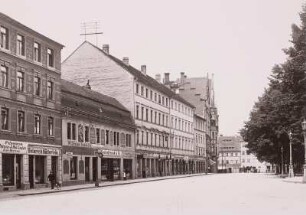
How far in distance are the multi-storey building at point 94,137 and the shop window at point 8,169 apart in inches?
306

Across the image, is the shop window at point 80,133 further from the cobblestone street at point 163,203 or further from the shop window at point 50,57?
the cobblestone street at point 163,203

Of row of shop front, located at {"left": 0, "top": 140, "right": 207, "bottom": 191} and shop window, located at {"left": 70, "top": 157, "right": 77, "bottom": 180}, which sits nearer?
row of shop front, located at {"left": 0, "top": 140, "right": 207, "bottom": 191}

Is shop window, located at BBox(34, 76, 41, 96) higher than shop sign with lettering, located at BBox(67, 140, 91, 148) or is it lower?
higher

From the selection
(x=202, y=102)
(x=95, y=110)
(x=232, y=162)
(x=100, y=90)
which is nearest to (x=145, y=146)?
(x=100, y=90)

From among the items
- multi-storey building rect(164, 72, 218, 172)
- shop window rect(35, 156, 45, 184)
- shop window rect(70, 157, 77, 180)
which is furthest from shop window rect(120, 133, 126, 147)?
multi-storey building rect(164, 72, 218, 172)

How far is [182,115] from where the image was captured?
93312 millimetres

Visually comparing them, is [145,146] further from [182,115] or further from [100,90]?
[182,115]

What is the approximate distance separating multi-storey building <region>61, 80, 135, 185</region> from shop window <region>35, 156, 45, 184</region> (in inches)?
121

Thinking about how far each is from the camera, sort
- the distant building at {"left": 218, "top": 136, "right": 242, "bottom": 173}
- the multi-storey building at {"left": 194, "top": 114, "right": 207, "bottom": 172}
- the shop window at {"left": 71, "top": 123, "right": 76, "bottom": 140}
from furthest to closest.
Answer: the distant building at {"left": 218, "top": 136, "right": 242, "bottom": 173}, the multi-storey building at {"left": 194, "top": 114, "right": 207, "bottom": 172}, the shop window at {"left": 71, "top": 123, "right": 76, "bottom": 140}

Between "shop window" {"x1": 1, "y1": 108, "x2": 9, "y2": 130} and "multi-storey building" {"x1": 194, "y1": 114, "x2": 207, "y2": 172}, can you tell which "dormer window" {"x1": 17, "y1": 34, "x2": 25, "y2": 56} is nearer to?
"shop window" {"x1": 1, "y1": 108, "x2": 9, "y2": 130}

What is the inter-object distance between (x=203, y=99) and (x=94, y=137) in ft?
213

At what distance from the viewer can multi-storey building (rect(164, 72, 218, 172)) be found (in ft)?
375

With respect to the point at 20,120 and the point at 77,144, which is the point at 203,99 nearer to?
the point at 77,144

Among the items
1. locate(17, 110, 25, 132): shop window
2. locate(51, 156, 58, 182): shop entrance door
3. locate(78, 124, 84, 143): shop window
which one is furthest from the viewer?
locate(78, 124, 84, 143): shop window
